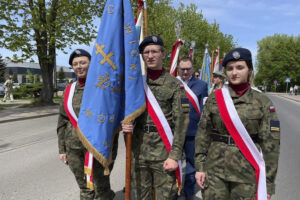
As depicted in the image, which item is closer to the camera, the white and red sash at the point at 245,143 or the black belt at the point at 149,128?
the white and red sash at the point at 245,143

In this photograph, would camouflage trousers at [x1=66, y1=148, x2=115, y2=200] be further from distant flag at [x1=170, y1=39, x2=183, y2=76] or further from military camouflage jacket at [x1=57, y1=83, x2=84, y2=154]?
distant flag at [x1=170, y1=39, x2=183, y2=76]

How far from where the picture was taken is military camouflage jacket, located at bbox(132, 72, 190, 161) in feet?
7.73

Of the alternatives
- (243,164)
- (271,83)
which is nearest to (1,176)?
(243,164)

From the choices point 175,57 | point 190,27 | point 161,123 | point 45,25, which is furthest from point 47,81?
point 190,27

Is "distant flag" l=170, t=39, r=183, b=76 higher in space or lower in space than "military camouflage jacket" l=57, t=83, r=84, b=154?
higher

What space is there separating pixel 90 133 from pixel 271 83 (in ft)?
218

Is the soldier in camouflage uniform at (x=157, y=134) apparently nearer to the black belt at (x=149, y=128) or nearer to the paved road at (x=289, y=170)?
the black belt at (x=149, y=128)

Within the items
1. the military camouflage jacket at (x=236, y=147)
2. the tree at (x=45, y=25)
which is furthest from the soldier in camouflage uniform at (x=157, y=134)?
the tree at (x=45, y=25)

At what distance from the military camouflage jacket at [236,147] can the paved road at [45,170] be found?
6.89ft

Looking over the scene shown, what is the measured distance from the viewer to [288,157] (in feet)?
19.0

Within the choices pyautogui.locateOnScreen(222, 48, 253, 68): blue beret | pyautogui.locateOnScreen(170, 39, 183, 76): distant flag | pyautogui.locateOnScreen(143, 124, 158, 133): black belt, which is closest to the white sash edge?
pyautogui.locateOnScreen(222, 48, 253, 68): blue beret

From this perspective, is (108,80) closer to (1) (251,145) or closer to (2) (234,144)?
(2) (234,144)

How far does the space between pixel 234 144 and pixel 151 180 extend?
952 mm

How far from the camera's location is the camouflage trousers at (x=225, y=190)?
Answer: 77.9 inches
